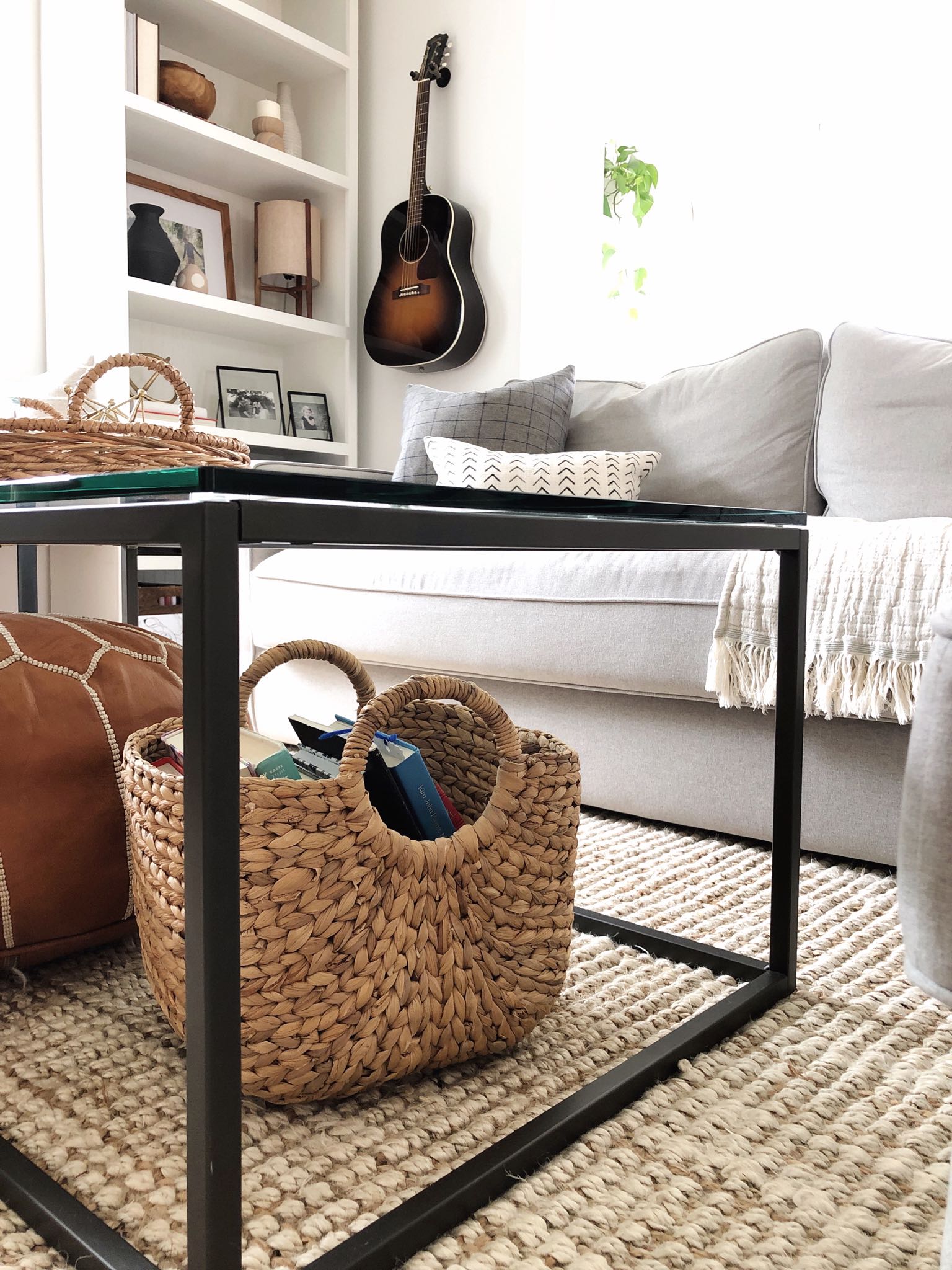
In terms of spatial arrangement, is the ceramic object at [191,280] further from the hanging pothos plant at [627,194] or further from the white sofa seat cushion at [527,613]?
the white sofa seat cushion at [527,613]

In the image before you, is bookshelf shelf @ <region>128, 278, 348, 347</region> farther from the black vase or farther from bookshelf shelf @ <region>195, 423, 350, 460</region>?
bookshelf shelf @ <region>195, 423, 350, 460</region>

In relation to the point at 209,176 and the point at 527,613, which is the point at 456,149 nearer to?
the point at 209,176

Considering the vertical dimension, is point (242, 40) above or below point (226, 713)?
above

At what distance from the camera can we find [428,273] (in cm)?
295

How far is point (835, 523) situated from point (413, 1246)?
4.05 ft

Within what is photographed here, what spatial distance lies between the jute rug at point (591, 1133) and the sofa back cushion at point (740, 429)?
115 cm

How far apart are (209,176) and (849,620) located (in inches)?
104

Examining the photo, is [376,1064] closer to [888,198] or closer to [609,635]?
[609,635]

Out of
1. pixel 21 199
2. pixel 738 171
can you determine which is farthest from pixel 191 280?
pixel 738 171

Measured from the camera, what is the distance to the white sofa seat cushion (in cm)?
144

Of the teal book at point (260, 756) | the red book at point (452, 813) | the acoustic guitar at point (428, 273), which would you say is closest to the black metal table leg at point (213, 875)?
the teal book at point (260, 756)

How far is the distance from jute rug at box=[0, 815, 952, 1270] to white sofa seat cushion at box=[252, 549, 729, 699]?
530 mm

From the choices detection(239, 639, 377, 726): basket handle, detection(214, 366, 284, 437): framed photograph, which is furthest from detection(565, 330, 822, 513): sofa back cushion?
detection(214, 366, 284, 437): framed photograph

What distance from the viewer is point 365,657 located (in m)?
1.85
